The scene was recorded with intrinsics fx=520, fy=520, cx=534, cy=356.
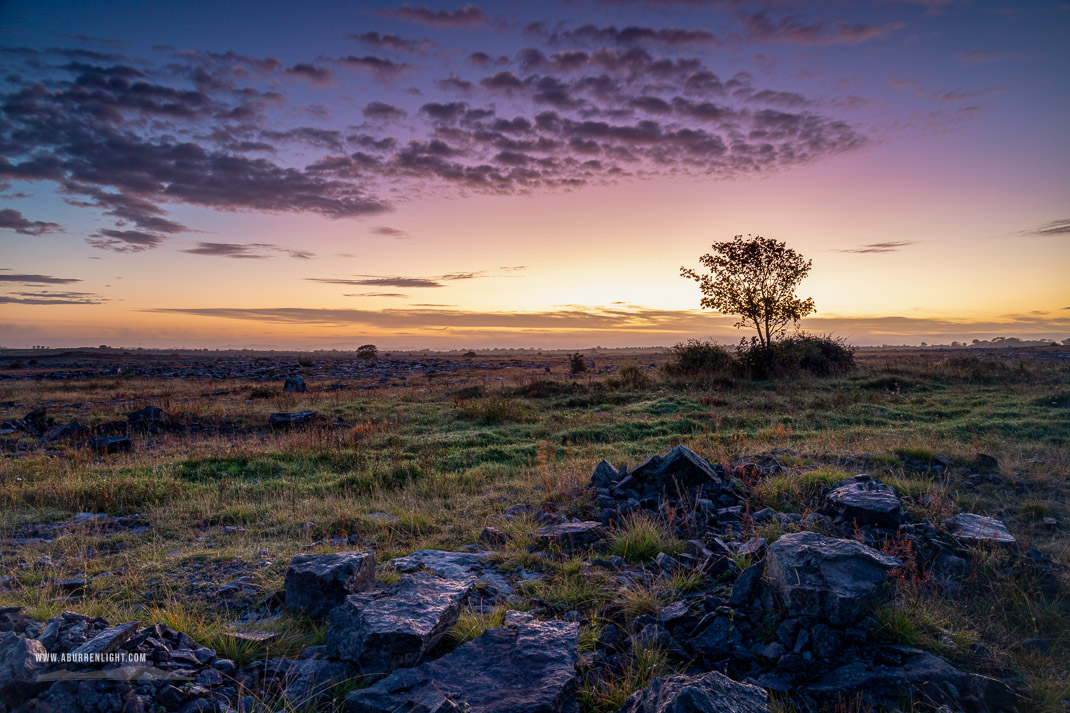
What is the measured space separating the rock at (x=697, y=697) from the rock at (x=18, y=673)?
378 cm

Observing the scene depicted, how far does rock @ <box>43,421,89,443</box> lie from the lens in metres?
14.6

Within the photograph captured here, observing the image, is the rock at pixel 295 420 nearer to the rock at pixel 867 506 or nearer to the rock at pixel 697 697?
the rock at pixel 867 506

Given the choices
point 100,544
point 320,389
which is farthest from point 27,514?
point 320,389

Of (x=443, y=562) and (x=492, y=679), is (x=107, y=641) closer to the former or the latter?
(x=492, y=679)

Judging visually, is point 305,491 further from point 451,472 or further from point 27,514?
point 27,514

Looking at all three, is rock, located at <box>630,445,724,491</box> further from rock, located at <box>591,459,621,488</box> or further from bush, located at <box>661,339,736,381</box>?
A: bush, located at <box>661,339,736,381</box>

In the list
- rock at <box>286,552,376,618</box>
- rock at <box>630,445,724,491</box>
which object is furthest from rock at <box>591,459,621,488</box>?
rock at <box>286,552,376,618</box>

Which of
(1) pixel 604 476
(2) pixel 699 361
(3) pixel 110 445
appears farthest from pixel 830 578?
(2) pixel 699 361

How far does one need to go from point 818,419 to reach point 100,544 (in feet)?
55.8

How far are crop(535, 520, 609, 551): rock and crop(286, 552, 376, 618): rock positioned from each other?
2.34 metres

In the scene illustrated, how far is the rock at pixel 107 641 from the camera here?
3.51 meters

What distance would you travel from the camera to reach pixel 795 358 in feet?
91.4

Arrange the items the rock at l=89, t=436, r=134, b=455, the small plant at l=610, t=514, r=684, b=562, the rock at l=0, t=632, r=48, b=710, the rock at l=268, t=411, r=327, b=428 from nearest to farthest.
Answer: the rock at l=0, t=632, r=48, b=710
the small plant at l=610, t=514, r=684, b=562
the rock at l=89, t=436, r=134, b=455
the rock at l=268, t=411, r=327, b=428

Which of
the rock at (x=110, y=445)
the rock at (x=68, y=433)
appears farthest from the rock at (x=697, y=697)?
the rock at (x=68, y=433)
